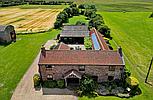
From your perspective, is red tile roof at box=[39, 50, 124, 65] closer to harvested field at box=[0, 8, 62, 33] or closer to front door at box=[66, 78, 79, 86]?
front door at box=[66, 78, 79, 86]

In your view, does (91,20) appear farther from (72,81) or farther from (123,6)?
(123,6)

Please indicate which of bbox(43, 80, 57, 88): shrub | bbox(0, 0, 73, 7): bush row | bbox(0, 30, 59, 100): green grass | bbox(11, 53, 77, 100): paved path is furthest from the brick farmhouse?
bbox(0, 0, 73, 7): bush row

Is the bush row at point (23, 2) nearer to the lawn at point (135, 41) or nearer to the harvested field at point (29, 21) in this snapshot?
the harvested field at point (29, 21)

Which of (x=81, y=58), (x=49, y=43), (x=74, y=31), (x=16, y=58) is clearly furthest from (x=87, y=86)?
Answer: (x=74, y=31)

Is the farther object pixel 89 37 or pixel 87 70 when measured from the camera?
pixel 89 37

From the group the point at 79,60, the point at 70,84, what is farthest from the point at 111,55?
the point at 70,84

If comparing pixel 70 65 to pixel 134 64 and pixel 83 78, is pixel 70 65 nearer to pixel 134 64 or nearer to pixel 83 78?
pixel 83 78
